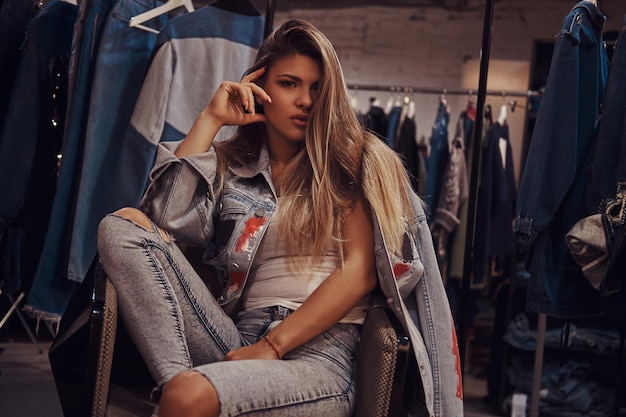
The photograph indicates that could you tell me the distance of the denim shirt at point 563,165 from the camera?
285cm

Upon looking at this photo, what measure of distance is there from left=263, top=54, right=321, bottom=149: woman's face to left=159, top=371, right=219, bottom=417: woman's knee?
83 cm

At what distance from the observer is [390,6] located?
5930mm

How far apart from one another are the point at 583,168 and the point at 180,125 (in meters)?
1.43

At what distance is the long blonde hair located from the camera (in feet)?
6.89

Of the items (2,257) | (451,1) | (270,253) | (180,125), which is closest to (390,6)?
(451,1)

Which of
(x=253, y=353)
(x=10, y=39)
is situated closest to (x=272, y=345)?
(x=253, y=353)

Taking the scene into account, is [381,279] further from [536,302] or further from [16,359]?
[16,359]

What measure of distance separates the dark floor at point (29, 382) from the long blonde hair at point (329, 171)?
5.28 feet

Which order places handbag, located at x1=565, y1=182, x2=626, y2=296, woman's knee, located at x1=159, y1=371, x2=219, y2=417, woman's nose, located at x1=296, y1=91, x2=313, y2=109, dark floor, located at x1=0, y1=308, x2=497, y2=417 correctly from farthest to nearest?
dark floor, located at x1=0, y1=308, x2=497, y2=417
handbag, located at x1=565, y1=182, x2=626, y2=296
woman's nose, located at x1=296, y1=91, x2=313, y2=109
woman's knee, located at x1=159, y1=371, x2=219, y2=417

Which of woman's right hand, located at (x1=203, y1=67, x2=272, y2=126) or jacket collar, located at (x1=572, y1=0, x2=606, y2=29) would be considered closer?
woman's right hand, located at (x1=203, y1=67, x2=272, y2=126)

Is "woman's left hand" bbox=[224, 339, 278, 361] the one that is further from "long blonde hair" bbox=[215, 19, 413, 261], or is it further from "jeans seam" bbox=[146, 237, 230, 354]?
"long blonde hair" bbox=[215, 19, 413, 261]

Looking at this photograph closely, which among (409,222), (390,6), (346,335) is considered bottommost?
(346,335)

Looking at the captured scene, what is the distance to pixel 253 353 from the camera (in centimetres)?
194

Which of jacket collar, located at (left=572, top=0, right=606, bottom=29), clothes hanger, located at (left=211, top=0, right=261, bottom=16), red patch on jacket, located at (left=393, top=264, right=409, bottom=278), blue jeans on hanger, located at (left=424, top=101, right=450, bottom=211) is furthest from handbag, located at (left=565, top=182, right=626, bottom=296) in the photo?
blue jeans on hanger, located at (left=424, top=101, right=450, bottom=211)
